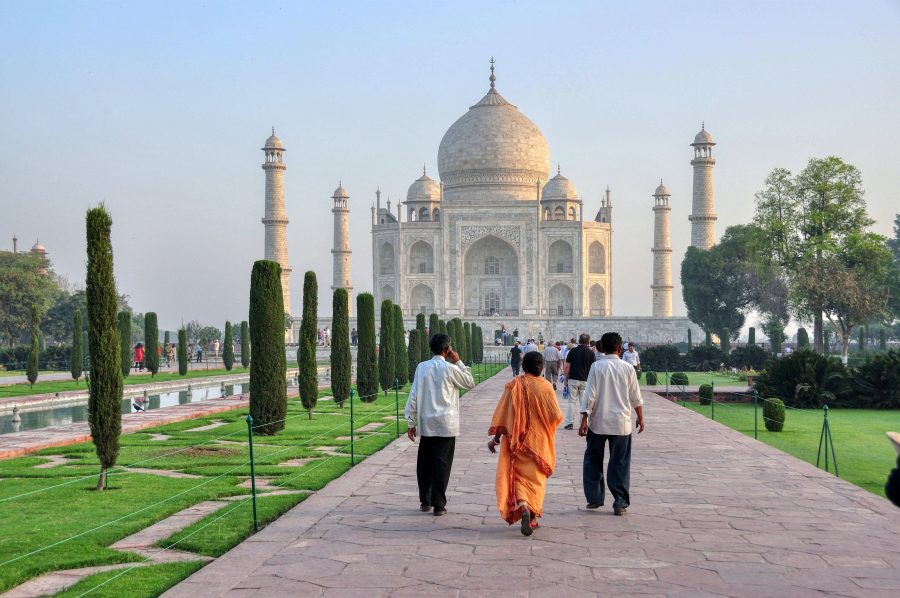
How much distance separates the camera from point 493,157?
50250mm

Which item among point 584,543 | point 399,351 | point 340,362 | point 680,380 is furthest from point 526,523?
point 680,380

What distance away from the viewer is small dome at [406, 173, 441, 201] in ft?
168

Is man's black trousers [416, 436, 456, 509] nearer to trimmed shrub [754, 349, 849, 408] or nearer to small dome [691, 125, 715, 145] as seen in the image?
trimmed shrub [754, 349, 849, 408]

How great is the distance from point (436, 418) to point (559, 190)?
4471 centimetres

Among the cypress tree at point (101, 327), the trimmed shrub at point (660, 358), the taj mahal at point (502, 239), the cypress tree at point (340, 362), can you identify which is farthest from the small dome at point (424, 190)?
the cypress tree at point (101, 327)

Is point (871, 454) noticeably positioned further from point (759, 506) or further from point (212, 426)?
point (212, 426)

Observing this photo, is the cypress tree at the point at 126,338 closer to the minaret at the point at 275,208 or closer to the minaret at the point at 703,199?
the minaret at the point at 275,208

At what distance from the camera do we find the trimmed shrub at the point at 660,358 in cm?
2756

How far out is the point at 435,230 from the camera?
48469 millimetres

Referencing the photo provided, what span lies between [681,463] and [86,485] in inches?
185

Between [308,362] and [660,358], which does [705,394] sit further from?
[660,358]

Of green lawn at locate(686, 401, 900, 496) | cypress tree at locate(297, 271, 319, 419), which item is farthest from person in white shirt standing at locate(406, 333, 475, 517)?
cypress tree at locate(297, 271, 319, 419)

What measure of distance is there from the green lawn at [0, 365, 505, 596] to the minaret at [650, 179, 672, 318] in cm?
3622

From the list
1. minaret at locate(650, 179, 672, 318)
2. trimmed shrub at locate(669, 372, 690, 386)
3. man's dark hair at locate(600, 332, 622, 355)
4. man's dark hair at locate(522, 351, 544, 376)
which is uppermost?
minaret at locate(650, 179, 672, 318)
